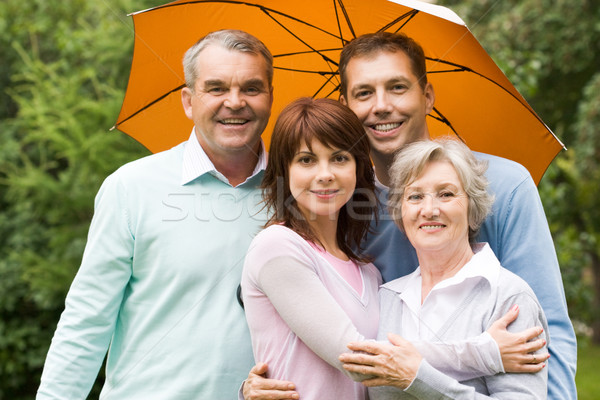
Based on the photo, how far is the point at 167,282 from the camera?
2.67 metres

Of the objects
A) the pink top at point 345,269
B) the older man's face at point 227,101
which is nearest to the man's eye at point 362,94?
the older man's face at point 227,101

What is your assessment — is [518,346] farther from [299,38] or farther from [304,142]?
[299,38]

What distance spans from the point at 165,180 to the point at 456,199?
3.88 feet

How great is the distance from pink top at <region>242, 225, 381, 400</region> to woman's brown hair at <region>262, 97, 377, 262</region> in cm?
18

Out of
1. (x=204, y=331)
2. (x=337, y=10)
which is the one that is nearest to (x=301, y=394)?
(x=204, y=331)

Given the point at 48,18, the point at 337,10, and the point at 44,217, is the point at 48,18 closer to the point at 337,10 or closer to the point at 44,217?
the point at 44,217

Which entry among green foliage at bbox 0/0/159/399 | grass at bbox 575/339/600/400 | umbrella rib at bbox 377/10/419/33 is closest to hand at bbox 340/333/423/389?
umbrella rib at bbox 377/10/419/33

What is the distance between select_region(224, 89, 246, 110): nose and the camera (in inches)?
111

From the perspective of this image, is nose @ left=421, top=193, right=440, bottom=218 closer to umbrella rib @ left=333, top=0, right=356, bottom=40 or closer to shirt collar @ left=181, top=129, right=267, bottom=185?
shirt collar @ left=181, top=129, right=267, bottom=185

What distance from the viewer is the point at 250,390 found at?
2312mm

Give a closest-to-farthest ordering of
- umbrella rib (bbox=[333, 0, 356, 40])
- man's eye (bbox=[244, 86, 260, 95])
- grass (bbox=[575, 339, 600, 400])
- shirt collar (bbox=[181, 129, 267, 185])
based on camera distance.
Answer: shirt collar (bbox=[181, 129, 267, 185]) → man's eye (bbox=[244, 86, 260, 95]) → umbrella rib (bbox=[333, 0, 356, 40]) → grass (bbox=[575, 339, 600, 400])

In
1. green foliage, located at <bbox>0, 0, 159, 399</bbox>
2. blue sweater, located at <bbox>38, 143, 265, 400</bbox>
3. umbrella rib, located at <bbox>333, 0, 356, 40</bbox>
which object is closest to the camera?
blue sweater, located at <bbox>38, 143, 265, 400</bbox>

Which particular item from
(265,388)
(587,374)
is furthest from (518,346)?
(587,374)

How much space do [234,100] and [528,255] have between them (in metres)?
1.33
